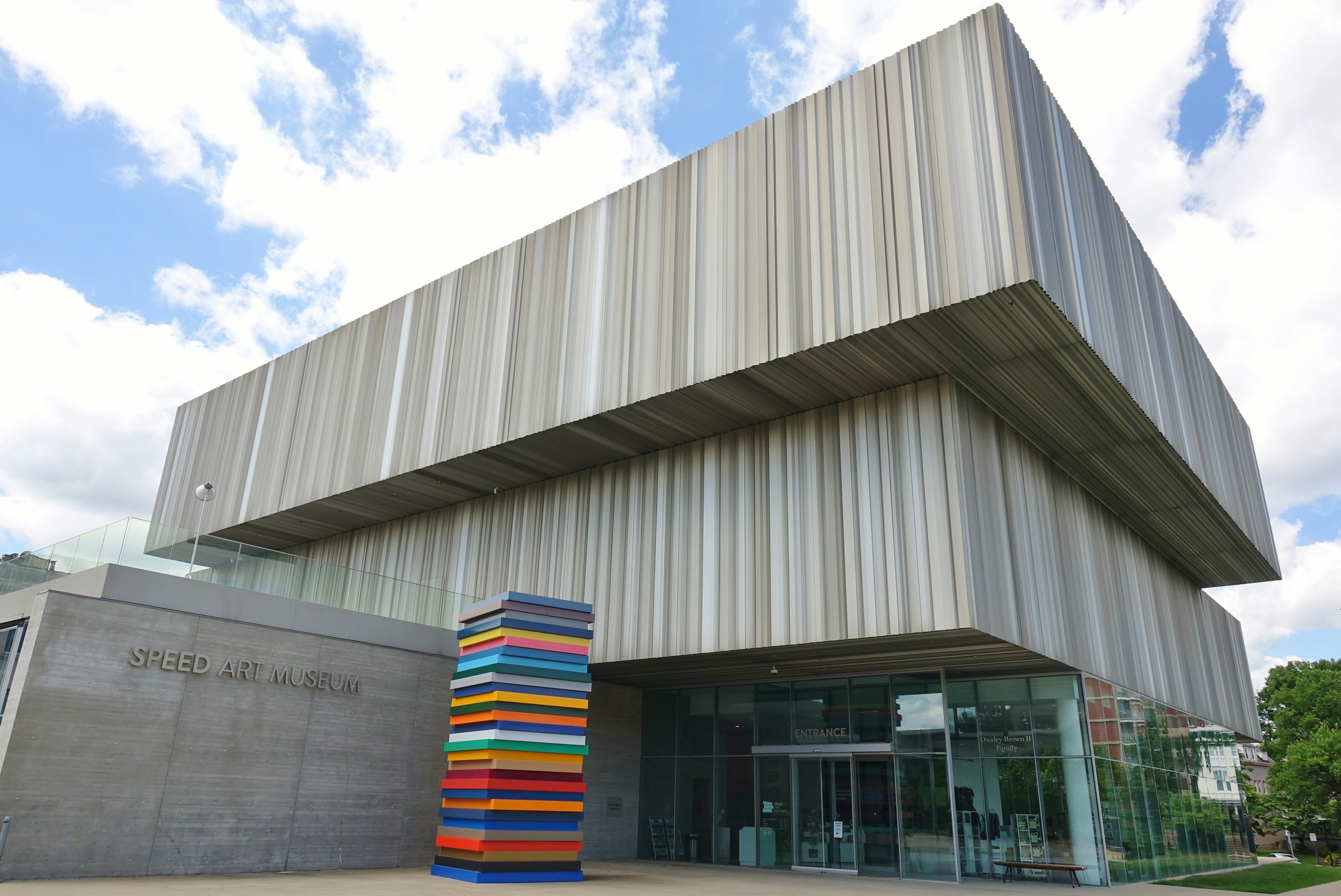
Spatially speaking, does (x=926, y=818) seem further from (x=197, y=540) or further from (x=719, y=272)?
(x=197, y=540)

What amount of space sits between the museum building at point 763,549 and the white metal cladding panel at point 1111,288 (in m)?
0.16

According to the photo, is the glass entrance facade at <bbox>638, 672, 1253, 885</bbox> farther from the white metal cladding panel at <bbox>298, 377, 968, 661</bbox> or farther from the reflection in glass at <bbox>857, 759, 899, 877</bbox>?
the white metal cladding panel at <bbox>298, 377, 968, 661</bbox>

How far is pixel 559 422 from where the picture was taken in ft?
64.2

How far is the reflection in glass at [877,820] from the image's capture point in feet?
61.0

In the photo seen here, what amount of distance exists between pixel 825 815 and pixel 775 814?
1.39m

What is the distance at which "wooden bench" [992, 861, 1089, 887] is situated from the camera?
16.9 meters

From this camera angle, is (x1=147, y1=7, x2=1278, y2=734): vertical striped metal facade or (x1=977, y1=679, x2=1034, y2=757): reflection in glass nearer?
(x1=147, y1=7, x2=1278, y2=734): vertical striped metal facade

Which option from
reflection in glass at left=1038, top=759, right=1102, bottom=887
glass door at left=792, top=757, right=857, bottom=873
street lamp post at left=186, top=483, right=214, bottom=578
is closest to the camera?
street lamp post at left=186, top=483, right=214, bottom=578

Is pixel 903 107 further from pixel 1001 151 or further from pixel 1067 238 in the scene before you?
pixel 1067 238

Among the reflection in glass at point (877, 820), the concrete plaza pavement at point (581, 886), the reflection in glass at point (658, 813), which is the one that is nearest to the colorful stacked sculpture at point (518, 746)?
the concrete plaza pavement at point (581, 886)

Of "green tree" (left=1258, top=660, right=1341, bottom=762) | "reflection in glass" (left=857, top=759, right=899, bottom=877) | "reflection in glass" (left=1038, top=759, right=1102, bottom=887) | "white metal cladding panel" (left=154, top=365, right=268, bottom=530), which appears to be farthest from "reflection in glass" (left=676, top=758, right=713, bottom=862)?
"green tree" (left=1258, top=660, right=1341, bottom=762)

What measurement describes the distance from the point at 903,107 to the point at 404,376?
14557mm

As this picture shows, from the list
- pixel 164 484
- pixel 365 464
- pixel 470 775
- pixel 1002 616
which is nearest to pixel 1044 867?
pixel 1002 616

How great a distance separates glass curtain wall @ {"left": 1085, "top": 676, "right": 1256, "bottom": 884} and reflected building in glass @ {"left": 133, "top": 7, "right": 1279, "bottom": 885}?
6.4 inches
